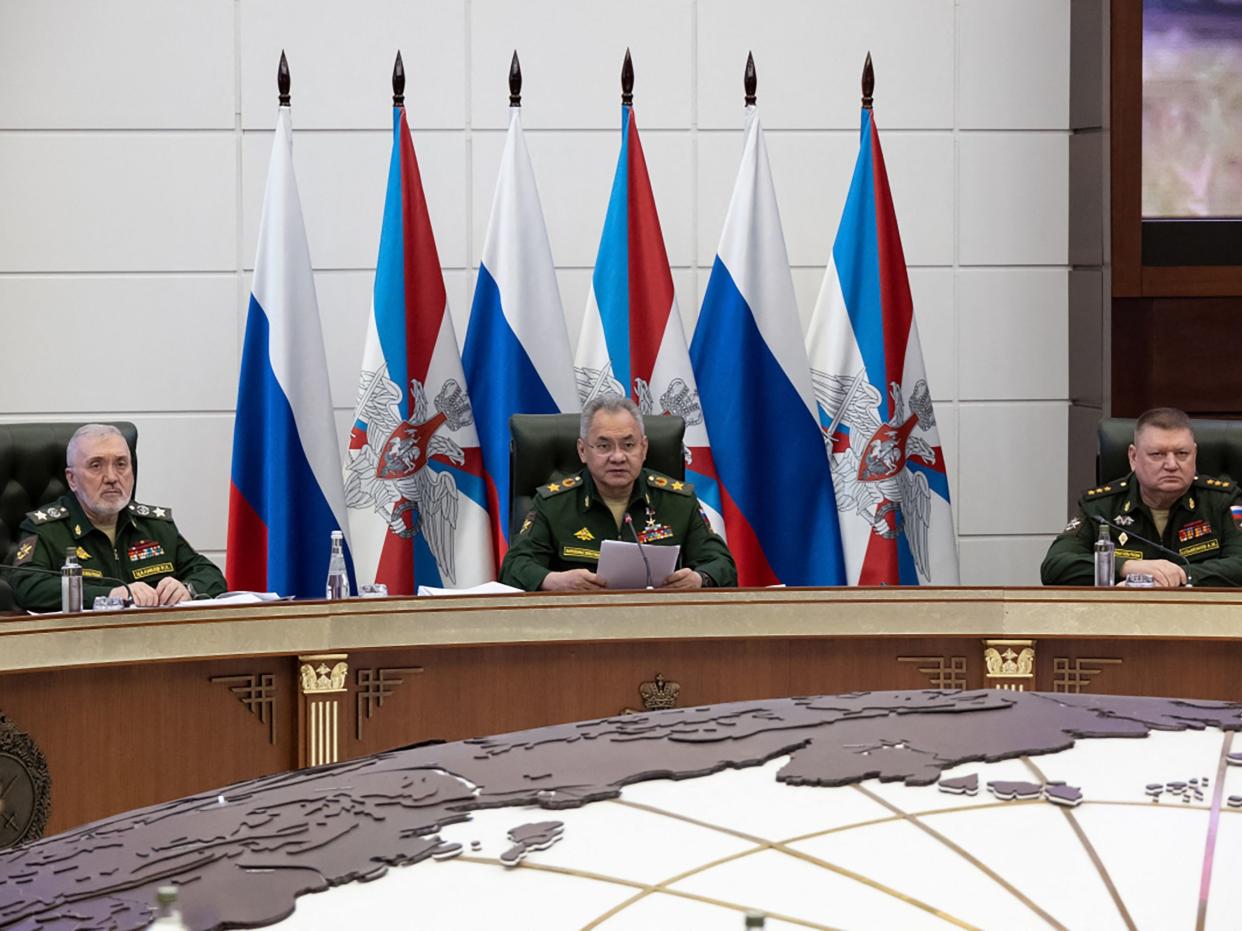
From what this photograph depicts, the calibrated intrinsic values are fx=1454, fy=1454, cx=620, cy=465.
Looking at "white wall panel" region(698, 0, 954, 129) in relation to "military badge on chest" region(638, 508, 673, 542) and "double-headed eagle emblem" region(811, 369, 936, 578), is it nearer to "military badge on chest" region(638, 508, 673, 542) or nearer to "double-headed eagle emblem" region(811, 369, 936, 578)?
"double-headed eagle emblem" region(811, 369, 936, 578)

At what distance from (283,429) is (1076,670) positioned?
2516 mm

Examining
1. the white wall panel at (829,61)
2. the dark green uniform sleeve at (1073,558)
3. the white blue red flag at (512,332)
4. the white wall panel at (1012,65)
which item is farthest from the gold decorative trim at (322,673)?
the white wall panel at (1012,65)

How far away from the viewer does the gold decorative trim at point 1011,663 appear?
296 cm

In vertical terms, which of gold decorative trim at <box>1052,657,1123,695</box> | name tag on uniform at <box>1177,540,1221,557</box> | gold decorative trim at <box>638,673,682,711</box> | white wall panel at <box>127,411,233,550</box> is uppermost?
white wall panel at <box>127,411,233,550</box>

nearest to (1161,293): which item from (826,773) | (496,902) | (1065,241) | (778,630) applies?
(1065,241)

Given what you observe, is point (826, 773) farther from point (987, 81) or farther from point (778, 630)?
point (987, 81)

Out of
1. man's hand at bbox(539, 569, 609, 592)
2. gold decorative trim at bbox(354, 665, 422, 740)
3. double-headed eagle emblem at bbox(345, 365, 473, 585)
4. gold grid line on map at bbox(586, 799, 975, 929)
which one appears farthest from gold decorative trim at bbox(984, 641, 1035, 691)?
double-headed eagle emblem at bbox(345, 365, 473, 585)

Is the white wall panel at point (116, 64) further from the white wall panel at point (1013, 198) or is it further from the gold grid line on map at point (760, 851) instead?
the gold grid line on map at point (760, 851)

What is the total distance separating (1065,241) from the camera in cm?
530

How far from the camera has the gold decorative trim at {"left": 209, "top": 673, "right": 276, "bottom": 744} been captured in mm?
2812

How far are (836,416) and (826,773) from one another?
10.3 ft

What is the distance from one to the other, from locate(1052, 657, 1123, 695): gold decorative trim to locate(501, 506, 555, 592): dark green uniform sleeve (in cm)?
127

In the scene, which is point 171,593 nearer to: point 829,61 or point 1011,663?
point 1011,663

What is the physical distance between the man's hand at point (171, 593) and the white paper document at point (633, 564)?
97 centimetres
